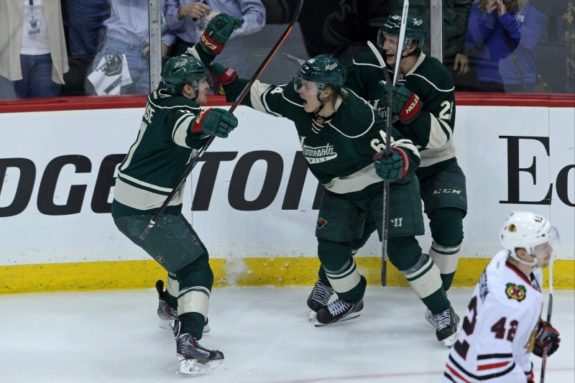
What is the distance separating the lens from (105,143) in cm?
598

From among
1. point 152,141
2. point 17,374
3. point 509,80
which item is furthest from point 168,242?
point 509,80

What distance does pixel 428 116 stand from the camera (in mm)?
5379

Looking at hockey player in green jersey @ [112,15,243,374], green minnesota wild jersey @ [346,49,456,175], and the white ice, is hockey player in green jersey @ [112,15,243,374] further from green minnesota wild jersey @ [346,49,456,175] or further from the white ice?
green minnesota wild jersey @ [346,49,456,175]

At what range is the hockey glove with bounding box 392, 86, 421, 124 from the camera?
17.2ft

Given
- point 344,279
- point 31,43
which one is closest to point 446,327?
point 344,279

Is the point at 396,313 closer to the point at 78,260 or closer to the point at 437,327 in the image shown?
the point at 437,327

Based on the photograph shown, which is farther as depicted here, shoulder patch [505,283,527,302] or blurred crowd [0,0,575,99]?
blurred crowd [0,0,575,99]

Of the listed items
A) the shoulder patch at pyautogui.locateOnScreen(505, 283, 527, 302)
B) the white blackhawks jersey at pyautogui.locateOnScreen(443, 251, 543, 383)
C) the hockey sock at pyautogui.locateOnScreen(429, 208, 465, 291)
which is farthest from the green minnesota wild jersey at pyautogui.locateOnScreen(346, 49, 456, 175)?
the shoulder patch at pyautogui.locateOnScreen(505, 283, 527, 302)

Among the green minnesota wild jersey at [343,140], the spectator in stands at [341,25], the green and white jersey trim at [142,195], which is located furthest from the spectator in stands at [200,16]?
the green and white jersey trim at [142,195]

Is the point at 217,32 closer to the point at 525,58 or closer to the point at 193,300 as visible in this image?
the point at 193,300

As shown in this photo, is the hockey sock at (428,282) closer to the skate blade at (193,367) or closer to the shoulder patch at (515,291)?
the skate blade at (193,367)

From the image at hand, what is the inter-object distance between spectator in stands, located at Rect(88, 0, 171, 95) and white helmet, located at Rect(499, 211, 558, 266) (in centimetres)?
282

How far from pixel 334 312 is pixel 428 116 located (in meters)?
0.91

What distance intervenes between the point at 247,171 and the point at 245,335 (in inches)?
34.8
